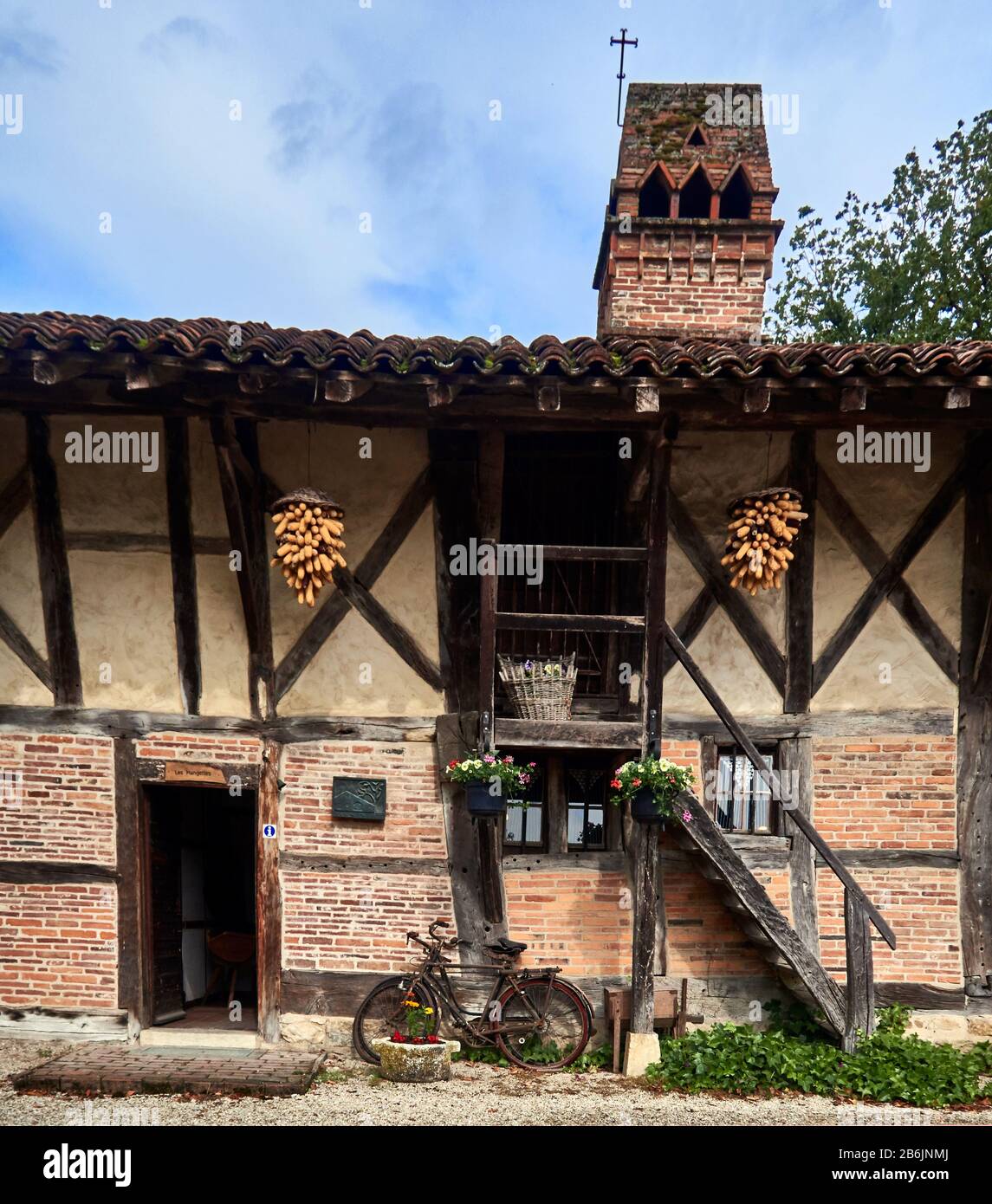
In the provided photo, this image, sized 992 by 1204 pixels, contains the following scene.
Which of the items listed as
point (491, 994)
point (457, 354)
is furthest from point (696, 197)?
point (491, 994)

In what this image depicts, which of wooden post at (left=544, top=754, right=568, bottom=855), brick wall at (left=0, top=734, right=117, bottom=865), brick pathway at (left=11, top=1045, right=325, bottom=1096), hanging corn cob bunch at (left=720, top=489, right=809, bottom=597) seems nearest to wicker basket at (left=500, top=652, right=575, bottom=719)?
wooden post at (left=544, top=754, right=568, bottom=855)

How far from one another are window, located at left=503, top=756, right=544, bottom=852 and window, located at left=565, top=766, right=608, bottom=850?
23 centimetres

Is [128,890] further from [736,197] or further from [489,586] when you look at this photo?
[736,197]

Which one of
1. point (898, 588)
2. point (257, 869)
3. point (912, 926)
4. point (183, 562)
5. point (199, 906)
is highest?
point (183, 562)

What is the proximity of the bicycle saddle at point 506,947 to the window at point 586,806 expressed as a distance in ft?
2.85

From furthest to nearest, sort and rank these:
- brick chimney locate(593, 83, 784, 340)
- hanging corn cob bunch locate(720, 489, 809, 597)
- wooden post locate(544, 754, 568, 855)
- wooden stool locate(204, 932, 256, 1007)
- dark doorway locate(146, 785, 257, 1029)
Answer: brick chimney locate(593, 83, 784, 340) < wooden stool locate(204, 932, 256, 1007) < dark doorway locate(146, 785, 257, 1029) < wooden post locate(544, 754, 568, 855) < hanging corn cob bunch locate(720, 489, 809, 597)

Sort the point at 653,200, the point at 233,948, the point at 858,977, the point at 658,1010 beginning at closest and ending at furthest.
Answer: the point at 858,977, the point at 658,1010, the point at 233,948, the point at 653,200

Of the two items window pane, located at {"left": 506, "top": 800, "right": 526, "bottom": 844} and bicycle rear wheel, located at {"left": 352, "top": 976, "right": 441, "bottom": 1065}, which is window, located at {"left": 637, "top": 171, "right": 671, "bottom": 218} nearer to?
window pane, located at {"left": 506, "top": 800, "right": 526, "bottom": 844}

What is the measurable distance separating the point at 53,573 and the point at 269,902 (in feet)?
9.88

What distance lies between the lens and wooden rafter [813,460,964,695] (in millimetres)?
6762

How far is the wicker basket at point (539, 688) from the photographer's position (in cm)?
623

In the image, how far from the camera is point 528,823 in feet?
23.6

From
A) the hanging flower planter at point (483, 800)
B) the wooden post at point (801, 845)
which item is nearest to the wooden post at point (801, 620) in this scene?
the wooden post at point (801, 845)

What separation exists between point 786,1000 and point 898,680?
2.60m
